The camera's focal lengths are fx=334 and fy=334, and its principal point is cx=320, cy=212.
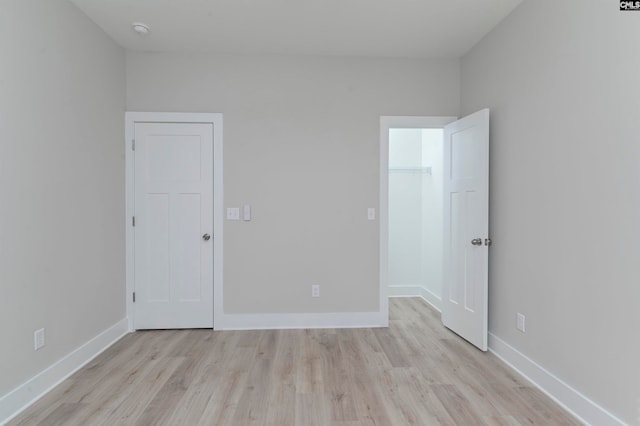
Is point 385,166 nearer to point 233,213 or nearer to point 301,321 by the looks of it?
point 233,213

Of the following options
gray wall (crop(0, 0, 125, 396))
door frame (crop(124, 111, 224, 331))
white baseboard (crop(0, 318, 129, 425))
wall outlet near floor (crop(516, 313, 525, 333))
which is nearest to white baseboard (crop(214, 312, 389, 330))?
door frame (crop(124, 111, 224, 331))

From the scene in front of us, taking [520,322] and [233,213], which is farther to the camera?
[233,213]

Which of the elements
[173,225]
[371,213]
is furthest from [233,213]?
[371,213]

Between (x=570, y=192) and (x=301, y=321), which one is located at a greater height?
(x=570, y=192)

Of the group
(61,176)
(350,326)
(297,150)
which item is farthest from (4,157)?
(350,326)

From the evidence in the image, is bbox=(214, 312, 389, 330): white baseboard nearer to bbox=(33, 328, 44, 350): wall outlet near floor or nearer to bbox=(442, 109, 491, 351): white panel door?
bbox=(442, 109, 491, 351): white panel door

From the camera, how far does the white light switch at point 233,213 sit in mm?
3387

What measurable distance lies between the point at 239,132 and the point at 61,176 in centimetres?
154

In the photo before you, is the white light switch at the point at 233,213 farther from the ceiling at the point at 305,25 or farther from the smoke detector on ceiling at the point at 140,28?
the smoke detector on ceiling at the point at 140,28

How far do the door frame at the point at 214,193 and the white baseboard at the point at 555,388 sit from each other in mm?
2585

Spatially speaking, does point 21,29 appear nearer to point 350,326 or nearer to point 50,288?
point 50,288

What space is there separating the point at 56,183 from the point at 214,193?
1.29 m

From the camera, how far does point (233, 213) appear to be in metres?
3.39

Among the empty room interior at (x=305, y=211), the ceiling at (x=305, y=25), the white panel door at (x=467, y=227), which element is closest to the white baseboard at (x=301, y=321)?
the empty room interior at (x=305, y=211)
